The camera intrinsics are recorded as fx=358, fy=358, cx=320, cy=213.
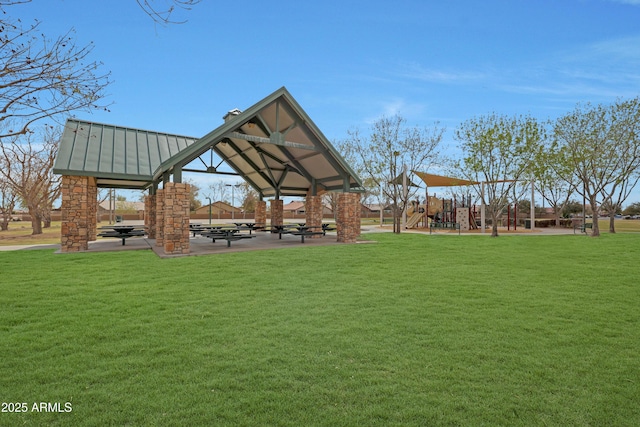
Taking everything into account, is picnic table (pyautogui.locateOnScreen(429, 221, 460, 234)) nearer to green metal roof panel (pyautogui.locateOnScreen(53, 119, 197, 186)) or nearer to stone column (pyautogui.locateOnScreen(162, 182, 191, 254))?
green metal roof panel (pyautogui.locateOnScreen(53, 119, 197, 186))

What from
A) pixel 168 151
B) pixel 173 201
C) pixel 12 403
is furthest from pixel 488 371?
pixel 168 151

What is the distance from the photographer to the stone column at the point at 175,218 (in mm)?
11844

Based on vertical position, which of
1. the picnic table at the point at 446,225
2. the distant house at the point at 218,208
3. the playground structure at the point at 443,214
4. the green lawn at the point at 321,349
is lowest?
the green lawn at the point at 321,349

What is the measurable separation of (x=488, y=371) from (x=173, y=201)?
35.6 ft

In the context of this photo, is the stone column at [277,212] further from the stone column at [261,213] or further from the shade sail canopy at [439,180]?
the shade sail canopy at [439,180]

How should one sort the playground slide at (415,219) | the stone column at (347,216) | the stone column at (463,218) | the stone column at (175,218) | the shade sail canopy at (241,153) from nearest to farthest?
the stone column at (175,218) → the shade sail canopy at (241,153) → the stone column at (347,216) → the stone column at (463,218) → the playground slide at (415,219)

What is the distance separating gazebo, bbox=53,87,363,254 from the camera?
1227 cm

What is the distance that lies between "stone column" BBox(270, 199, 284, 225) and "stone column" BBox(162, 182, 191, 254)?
9422 mm

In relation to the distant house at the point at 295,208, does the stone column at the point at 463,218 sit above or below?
below

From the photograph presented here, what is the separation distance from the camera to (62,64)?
13.0ft

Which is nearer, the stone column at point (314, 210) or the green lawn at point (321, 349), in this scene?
the green lawn at point (321, 349)

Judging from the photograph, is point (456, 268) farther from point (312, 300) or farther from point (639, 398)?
point (639, 398)

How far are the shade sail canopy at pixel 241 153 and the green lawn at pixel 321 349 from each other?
246 inches

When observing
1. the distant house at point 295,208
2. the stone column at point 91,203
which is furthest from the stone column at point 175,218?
the distant house at point 295,208
